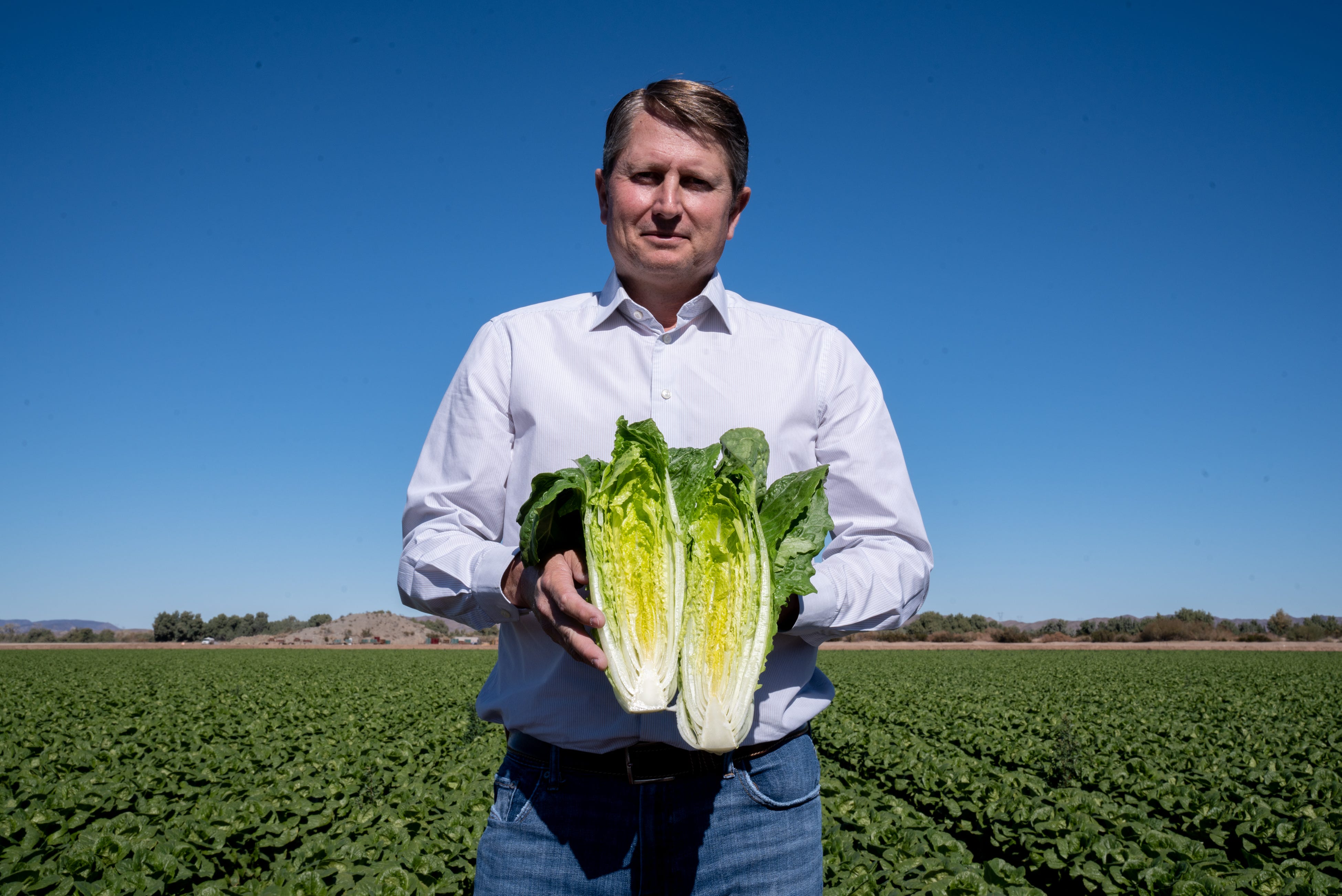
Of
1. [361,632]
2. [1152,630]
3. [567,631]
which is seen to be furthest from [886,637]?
[567,631]

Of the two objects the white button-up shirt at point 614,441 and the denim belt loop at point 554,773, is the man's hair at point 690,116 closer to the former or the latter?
the white button-up shirt at point 614,441

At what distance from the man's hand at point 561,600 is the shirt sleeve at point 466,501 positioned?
0.04 m

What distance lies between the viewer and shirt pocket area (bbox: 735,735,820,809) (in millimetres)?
1950

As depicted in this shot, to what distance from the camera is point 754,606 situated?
180cm

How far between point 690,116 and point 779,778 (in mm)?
1708

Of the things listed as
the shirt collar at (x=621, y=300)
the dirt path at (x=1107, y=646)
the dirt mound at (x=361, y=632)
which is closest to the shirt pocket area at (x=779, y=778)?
the shirt collar at (x=621, y=300)

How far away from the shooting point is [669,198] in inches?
80.0

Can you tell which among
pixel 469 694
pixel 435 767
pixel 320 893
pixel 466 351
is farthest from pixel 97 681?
pixel 466 351

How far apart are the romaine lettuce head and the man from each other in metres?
0.08

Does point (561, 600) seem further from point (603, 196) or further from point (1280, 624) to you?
point (1280, 624)

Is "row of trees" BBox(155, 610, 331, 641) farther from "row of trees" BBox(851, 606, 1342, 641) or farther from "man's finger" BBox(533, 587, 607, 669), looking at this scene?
"man's finger" BBox(533, 587, 607, 669)

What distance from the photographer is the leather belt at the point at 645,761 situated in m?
1.90

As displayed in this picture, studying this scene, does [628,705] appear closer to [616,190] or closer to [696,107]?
[616,190]

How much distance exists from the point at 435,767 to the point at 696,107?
12314mm
